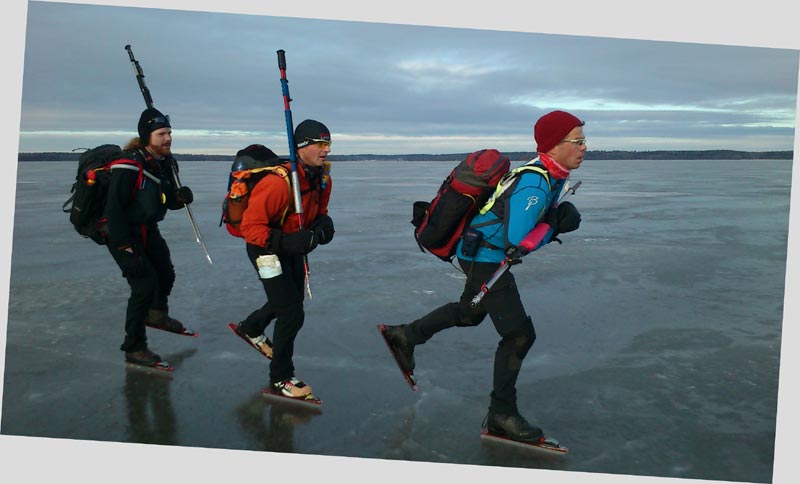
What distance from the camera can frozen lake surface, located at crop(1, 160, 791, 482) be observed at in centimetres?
408

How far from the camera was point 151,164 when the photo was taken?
530 centimetres

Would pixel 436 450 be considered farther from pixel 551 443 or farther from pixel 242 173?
pixel 242 173

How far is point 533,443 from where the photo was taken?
4.06 meters

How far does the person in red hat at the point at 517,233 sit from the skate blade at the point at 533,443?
0.09 ft

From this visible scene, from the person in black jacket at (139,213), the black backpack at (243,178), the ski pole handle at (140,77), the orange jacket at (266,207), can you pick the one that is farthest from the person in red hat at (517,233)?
the ski pole handle at (140,77)

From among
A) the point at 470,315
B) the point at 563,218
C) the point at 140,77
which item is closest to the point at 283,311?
the point at 470,315

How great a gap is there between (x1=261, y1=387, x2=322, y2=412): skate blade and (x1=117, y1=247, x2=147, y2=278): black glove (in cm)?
147

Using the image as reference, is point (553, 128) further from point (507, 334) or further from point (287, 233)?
point (287, 233)

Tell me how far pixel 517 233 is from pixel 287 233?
61.6 inches

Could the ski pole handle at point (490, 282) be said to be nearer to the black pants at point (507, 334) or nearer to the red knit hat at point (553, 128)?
the black pants at point (507, 334)

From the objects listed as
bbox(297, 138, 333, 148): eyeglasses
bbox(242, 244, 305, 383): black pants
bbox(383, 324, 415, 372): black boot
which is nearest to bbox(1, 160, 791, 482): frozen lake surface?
bbox(383, 324, 415, 372): black boot

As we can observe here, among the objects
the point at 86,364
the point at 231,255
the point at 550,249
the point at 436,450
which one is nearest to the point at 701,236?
the point at 550,249

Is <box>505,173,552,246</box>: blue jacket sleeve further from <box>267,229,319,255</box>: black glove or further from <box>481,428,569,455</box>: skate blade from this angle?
<box>267,229,319,255</box>: black glove

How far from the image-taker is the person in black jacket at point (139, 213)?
16.5 ft
